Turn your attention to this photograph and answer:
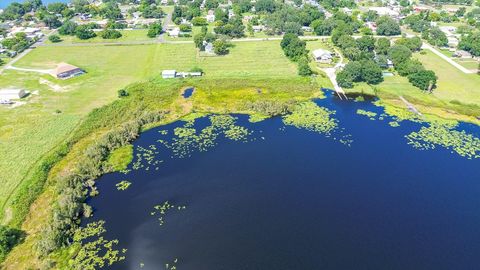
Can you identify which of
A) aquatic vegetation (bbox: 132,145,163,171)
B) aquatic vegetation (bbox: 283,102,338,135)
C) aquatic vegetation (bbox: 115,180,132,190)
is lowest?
aquatic vegetation (bbox: 115,180,132,190)

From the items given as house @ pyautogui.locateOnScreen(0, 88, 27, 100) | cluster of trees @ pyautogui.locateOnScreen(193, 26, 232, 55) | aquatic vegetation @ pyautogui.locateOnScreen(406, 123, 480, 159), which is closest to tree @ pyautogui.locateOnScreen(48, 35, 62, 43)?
house @ pyautogui.locateOnScreen(0, 88, 27, 100)

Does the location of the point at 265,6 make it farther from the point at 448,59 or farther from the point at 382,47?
the point at 448,59

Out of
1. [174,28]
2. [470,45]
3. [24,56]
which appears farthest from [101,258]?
[470,45]

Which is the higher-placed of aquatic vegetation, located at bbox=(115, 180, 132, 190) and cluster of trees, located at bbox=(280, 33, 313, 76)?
cluster of trees, located at bbox=(280, 33, 313, 76)

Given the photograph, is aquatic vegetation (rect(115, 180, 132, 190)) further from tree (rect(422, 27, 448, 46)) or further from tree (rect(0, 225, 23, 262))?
tree (rect(422, 27, 448, 46))

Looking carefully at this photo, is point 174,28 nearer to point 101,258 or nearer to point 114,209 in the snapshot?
point 114,209

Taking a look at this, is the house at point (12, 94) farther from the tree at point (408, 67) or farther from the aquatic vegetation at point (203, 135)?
the tree at point (408, 67)

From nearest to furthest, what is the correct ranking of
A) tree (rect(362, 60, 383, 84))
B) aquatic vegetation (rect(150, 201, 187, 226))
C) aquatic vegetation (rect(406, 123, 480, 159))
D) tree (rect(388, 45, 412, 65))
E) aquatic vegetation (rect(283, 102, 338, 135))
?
aquatic vegetation (rect(150, 201, 187, 226))
aquatic vegetation (rect(406, 123, 480, 159))
aquatic vegetation (rect(283, 102, 338, 135))
tree (rect(362, 60, 383, 84))
tree (rect(388, 45, 412, 65))

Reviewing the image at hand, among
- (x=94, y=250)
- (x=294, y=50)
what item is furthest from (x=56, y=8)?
(x=94, y=250)

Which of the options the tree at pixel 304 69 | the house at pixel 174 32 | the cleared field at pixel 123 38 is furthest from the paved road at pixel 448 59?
the cleared field at pixel 123 38
